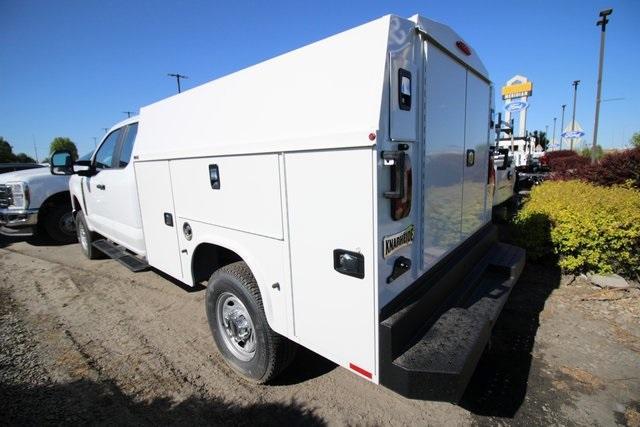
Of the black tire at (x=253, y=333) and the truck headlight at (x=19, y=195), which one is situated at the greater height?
the truck headlight at (x=19, y=195)

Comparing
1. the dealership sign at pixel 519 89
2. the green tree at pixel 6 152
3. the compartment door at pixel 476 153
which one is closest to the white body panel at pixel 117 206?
the compartment door at pixel 476 153

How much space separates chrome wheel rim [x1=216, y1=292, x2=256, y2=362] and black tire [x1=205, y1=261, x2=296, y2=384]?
0.01m

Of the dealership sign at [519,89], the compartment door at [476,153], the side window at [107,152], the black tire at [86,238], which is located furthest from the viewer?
the dealership sign at [519,89]

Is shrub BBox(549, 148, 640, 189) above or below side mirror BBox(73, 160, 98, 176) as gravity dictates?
below

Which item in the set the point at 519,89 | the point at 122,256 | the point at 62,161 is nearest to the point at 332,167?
the point at 122,256

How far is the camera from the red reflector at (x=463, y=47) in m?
2.60

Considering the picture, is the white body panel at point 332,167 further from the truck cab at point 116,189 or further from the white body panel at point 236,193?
the truck cab at point 116,189

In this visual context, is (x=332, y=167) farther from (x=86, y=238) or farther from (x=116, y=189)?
(x=86, y=238)

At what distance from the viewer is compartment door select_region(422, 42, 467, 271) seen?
7.34ft

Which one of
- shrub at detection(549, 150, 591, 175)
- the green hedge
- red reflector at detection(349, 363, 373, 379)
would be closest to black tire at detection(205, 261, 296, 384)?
red reflector at detection(349, 363, 373, 379)

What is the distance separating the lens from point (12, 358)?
3.28 meters

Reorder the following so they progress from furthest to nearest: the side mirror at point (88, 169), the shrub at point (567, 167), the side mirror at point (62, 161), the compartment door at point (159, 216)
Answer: the shrub at point (567, 167)
the side mirror at point (62, 161)
the side mirror at point (88, 169)
the compartment door at point (159, 216)

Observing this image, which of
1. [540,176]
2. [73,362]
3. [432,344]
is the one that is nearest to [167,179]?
[73,362]

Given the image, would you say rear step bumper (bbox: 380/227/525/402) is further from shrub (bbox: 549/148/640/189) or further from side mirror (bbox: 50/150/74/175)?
shrub (bbox: 549/148/640/189)
